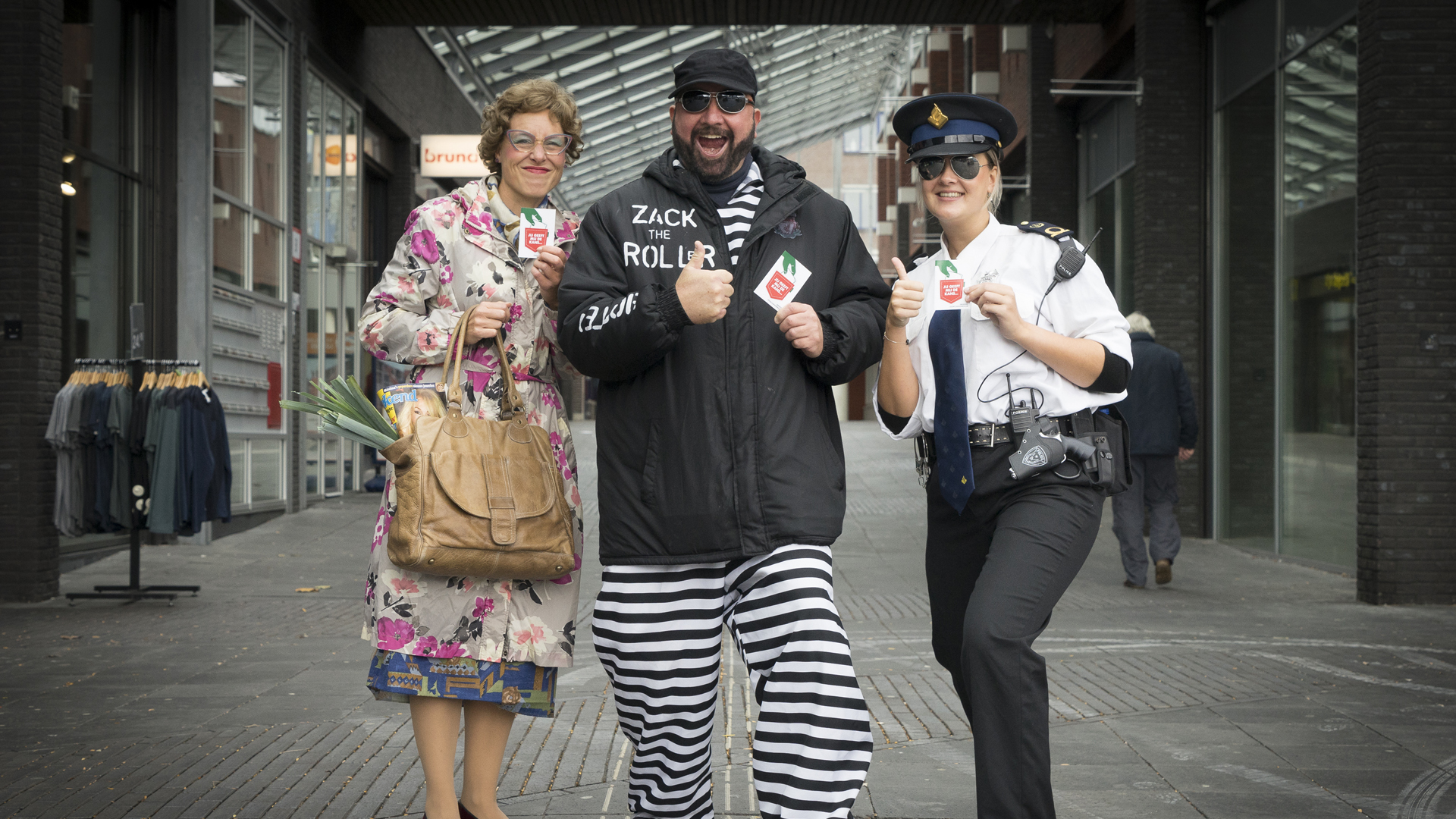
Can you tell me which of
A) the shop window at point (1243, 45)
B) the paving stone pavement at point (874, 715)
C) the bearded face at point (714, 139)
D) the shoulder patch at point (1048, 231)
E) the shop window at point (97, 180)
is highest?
the shop window at point (1243, 45)

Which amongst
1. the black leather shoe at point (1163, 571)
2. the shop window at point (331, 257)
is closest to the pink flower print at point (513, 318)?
the black leather shoe at point (1163, 571)

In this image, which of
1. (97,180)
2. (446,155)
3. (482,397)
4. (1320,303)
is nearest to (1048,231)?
(482,397)

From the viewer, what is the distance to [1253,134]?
43.5 feet

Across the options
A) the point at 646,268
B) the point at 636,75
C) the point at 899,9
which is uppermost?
the point at 636,75

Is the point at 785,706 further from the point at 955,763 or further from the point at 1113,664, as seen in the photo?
the point at 1113,664

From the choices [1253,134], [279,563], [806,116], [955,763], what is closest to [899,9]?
[1253,134]

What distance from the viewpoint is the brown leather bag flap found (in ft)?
11.3

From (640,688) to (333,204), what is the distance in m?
16.5

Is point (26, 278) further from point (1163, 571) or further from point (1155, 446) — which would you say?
point (1163, 571)

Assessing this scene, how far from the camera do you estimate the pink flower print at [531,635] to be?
3639 mm

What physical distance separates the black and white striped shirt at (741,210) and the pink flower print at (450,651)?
122 cm

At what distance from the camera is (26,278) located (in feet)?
30.0

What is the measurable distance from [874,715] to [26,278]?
258 inches

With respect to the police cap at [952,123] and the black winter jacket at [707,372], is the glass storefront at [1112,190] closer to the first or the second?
the police cap at [952,123]
